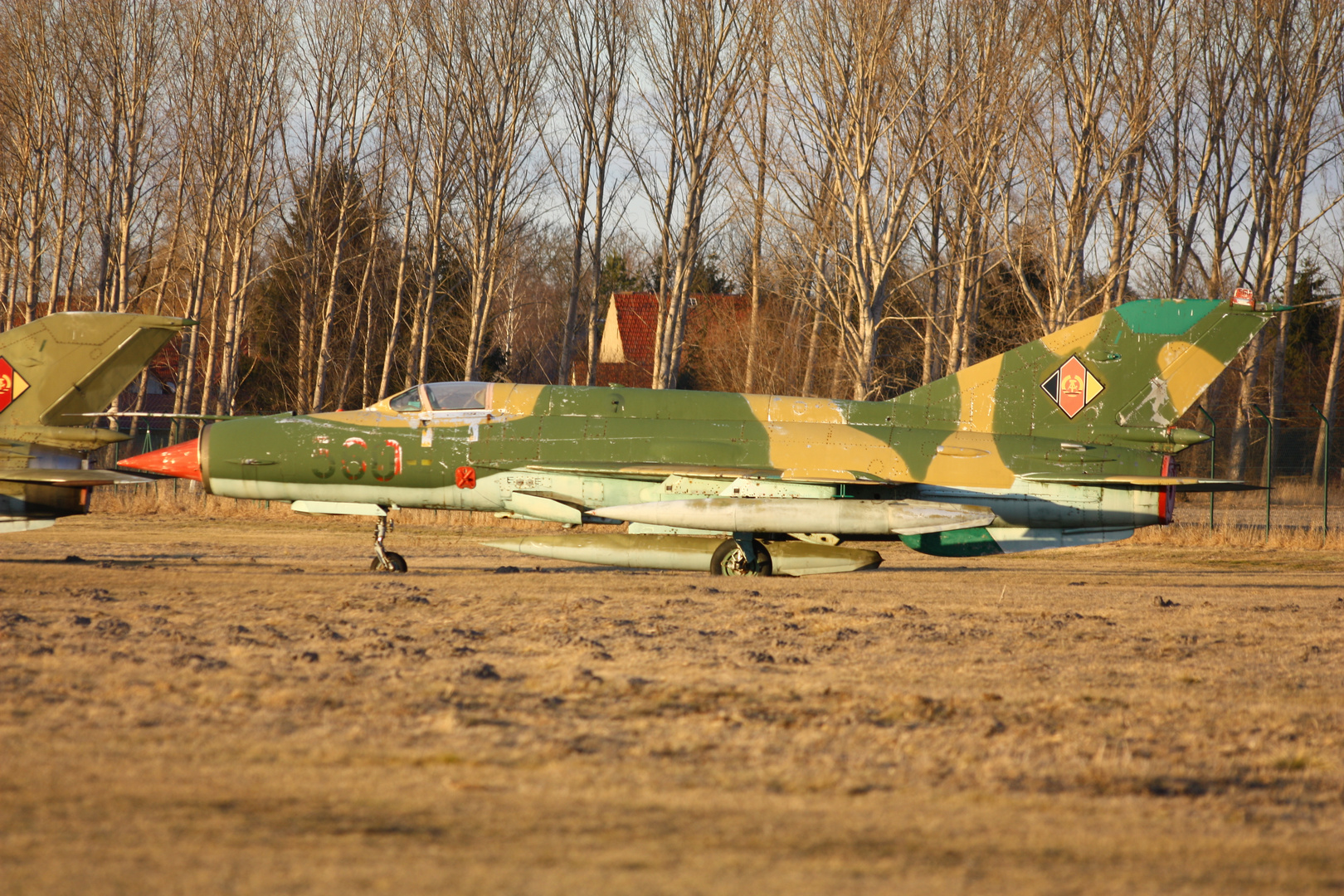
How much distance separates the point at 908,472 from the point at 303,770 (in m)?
11.2

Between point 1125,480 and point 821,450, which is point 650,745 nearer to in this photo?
point 821,450

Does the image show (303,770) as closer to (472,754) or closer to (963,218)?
(472,754)

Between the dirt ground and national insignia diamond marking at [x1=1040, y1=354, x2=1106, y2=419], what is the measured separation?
4.26m

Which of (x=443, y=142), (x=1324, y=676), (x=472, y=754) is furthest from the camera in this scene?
(x=443, y=142)

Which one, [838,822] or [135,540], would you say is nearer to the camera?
[838,822]

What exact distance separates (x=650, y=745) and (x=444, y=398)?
10.4m

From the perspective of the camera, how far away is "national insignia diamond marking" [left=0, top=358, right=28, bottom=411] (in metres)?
13.3

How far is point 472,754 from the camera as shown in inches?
202

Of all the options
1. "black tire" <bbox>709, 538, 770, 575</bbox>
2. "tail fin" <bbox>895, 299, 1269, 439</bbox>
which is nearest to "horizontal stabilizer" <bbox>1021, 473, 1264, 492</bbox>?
"tail fin" <bbox>895, 299, 1269, 439</bbox>

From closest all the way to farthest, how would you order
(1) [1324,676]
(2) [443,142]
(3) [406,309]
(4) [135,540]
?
(1) [1324,676] < (4) [135,540] < (2) [443,142] < (3) [406,309]

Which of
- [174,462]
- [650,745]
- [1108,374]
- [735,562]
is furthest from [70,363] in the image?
[1108,374]

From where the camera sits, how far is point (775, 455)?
1480 centimetres

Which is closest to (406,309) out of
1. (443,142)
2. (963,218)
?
(443,142)

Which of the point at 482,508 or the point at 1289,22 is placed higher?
the point at 1289,22
